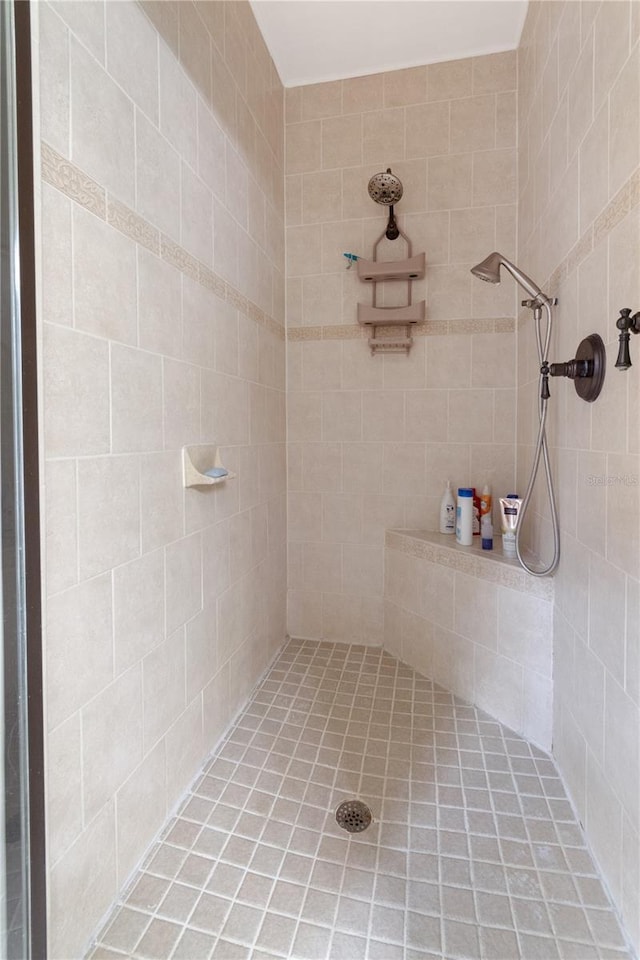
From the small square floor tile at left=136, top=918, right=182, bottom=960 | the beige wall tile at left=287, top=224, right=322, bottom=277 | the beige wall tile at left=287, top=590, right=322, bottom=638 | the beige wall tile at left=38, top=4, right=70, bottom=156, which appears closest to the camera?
the beige wall tile at left=38, top=4, right=70, bottom=156

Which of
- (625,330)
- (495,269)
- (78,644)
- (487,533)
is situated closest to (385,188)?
(495,269)

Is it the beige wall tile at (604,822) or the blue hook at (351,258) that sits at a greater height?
the blue hook at (351,258)

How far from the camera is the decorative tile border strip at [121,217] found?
0.82 metres

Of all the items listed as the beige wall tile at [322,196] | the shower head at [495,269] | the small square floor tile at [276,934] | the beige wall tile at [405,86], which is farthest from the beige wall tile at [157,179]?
the small square floor tile at [276,934]

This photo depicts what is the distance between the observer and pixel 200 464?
137 centimetres

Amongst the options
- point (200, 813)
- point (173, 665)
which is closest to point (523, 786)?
point (200, 813)

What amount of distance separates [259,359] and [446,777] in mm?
1667

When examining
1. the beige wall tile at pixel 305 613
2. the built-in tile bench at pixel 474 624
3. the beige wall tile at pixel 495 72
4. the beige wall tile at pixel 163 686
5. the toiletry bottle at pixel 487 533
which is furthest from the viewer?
the beige wall tile at pixel 305 613

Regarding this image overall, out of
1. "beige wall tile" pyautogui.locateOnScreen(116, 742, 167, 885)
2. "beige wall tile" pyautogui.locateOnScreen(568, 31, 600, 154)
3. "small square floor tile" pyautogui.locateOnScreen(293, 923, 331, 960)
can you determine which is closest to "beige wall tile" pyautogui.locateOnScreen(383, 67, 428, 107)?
"beige wall tile" pyautogui.locateOnScreen(568, 31, 600, 154)

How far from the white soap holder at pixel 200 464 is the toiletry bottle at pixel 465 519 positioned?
108 cm

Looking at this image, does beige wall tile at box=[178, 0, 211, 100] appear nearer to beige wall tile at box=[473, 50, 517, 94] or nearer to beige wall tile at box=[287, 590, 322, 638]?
beige wall tile at box=[473, 50, 517, 94]

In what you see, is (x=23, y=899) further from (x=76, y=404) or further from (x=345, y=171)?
(x=345, y=171)

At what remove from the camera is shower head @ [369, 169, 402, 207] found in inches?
76.2

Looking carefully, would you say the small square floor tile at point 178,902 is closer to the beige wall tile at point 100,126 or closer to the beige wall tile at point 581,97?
the beige wall tile at point 100,126
